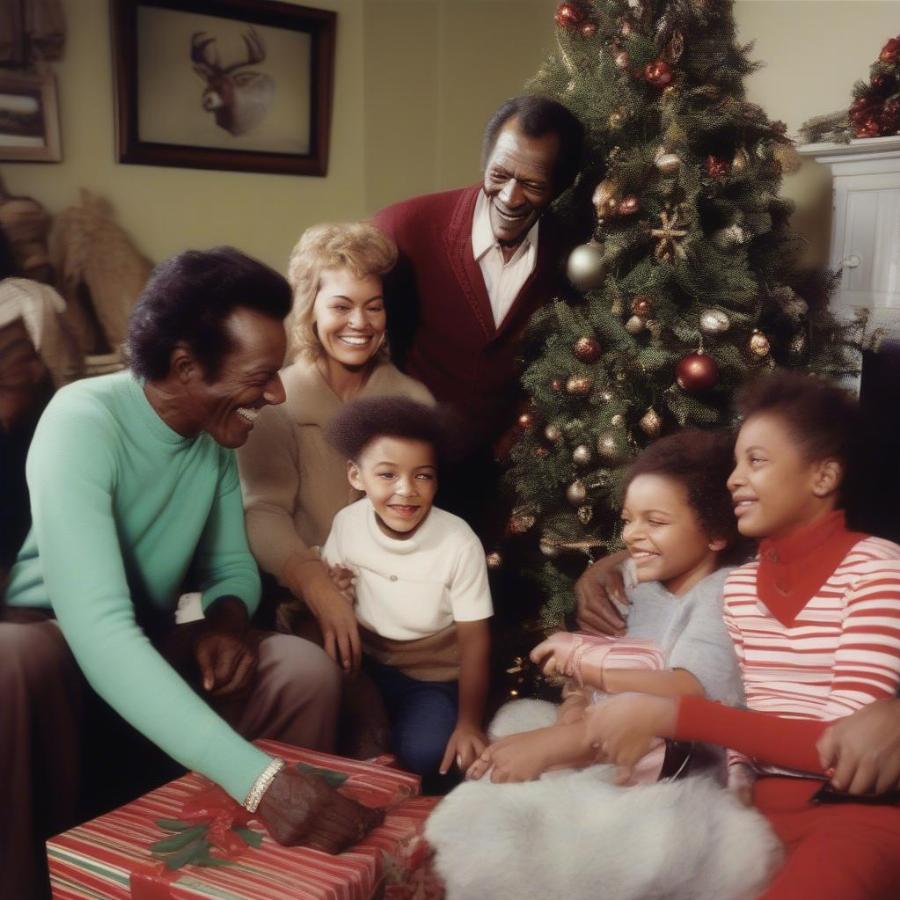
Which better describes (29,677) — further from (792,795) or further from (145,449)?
(792,795)

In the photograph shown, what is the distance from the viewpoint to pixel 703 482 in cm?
112

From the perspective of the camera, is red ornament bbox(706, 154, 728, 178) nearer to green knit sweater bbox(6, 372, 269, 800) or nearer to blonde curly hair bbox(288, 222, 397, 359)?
blonde curly hair bbox(288, 222, 397, 359)

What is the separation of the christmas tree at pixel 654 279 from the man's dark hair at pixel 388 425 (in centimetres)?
22

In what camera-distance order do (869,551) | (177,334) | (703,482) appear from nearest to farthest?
Answer: (869,551) → (703,482) → (177,334)

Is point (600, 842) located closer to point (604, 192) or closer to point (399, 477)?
point (399, 477)

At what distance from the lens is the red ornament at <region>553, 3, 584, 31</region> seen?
157 cm

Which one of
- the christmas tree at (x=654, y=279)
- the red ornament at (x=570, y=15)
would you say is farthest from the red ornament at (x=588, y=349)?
the red ornament at (x=570, y=15)

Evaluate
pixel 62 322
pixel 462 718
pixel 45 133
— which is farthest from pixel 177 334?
pixel 462 718

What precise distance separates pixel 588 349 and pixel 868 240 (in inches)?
15.8

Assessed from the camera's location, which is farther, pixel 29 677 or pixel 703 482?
pixel 29 677

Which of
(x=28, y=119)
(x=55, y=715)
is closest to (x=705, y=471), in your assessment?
(x=55, y=715)

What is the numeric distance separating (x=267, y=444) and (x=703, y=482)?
667 millimetres

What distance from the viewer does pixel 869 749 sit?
0.95m

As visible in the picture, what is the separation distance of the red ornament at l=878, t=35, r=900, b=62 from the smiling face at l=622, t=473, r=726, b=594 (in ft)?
1.83
